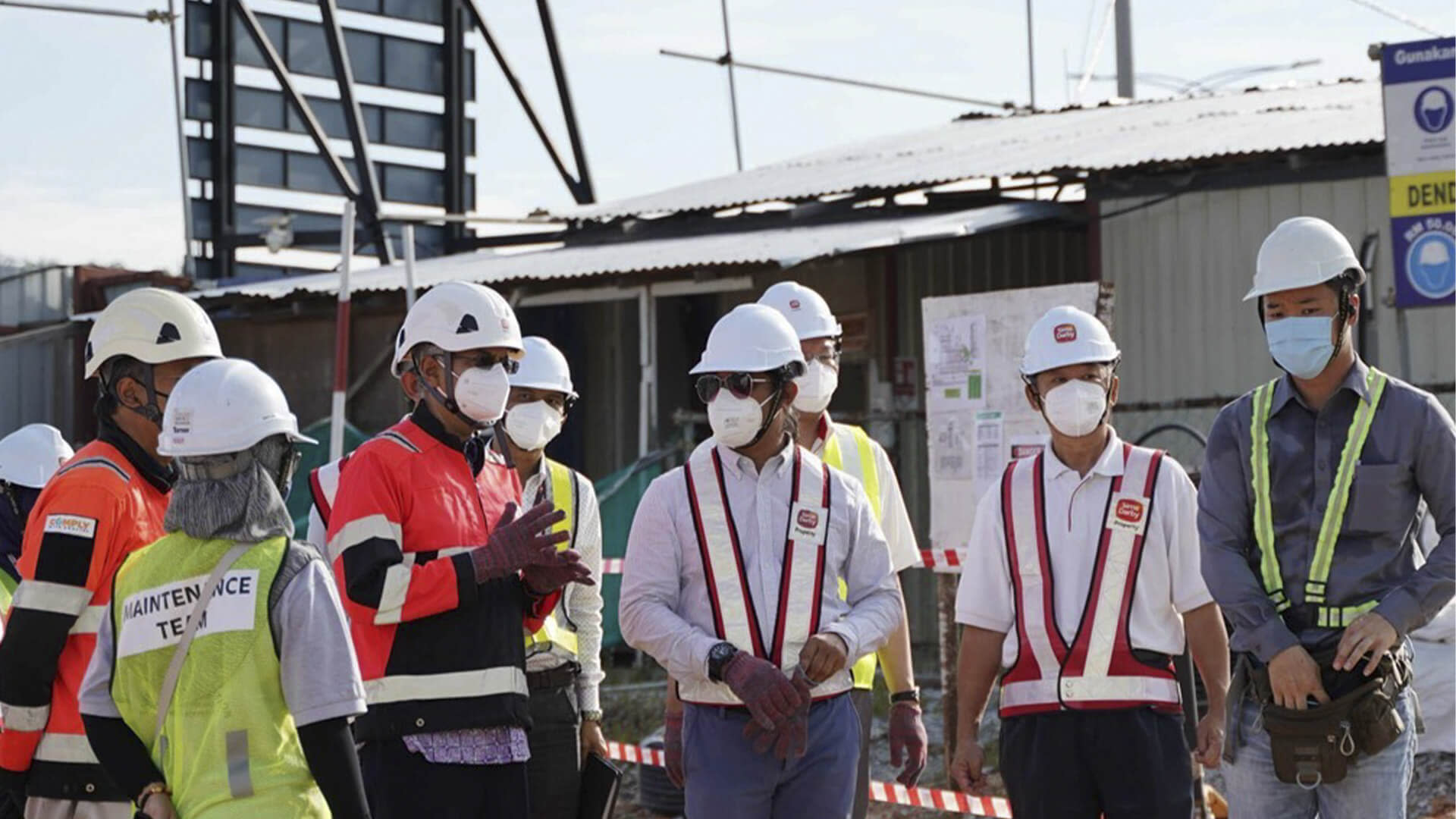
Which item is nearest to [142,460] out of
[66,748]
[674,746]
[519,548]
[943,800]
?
[66,748]

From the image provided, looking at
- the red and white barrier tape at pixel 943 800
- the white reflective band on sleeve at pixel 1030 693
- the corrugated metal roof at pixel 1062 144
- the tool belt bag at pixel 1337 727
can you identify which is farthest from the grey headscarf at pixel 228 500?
the corrugated metal roof at pixel 1062 144

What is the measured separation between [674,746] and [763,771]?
0.57 m

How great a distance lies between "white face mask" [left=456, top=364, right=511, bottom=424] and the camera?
5.89 meters

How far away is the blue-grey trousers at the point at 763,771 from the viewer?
5945 mm

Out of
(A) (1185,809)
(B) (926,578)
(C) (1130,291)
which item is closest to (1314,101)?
(C) (1130,291)

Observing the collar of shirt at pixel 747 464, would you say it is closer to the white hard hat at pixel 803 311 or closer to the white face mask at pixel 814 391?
the white face mask at pixel 814 391

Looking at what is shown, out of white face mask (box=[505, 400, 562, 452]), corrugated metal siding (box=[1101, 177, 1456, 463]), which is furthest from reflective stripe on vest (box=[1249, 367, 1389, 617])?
corrugated metal siding (box=[1101, 177, 1456, 463])

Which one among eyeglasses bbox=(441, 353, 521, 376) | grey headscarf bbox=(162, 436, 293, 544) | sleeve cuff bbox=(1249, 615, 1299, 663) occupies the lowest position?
sleeve cuff bbox=(1249, 615, 1299, 663)

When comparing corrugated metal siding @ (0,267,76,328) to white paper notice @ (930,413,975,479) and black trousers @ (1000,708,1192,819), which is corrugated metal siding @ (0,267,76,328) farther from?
black trousers @ (1000,708,1192,819)

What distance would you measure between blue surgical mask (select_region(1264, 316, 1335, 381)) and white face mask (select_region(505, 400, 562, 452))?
2839 millimetres

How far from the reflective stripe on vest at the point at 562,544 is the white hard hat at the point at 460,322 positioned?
1.98ft

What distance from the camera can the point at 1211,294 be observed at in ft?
47.9

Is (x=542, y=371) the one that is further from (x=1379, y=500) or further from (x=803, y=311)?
(x=1379, y=500)

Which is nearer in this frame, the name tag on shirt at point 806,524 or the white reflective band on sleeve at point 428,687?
the white reflective band on sleeve at point 428,687
